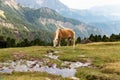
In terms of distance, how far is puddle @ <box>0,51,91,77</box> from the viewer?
34.4m

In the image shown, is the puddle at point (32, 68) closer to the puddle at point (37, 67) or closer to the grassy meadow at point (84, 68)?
the puddle at point (37, 67)

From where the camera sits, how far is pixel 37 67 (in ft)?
121

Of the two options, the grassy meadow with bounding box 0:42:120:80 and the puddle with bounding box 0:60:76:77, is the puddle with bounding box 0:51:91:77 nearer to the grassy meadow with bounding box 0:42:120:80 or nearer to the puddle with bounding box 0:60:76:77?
the puddle with bounding box 0:60:76:77

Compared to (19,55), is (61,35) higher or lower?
higher

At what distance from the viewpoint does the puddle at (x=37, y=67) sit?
34.4 metres

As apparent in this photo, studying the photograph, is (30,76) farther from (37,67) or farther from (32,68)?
(37,67)

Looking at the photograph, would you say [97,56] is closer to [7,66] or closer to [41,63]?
[41,63]

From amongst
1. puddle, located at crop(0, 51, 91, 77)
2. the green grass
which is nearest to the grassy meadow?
the green grass

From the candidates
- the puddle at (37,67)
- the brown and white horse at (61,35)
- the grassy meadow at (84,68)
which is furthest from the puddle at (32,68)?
the brown and white horse at (61,35)

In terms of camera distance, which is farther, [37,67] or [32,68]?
[37,67]

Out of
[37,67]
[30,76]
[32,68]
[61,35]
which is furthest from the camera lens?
[61,35]

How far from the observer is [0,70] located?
113ft

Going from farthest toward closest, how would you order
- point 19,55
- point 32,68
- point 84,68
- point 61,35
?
point 61,35 → point 19,55 → point 84,68 → point 32,68

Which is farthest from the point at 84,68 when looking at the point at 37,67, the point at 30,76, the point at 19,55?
the point at 19,55
